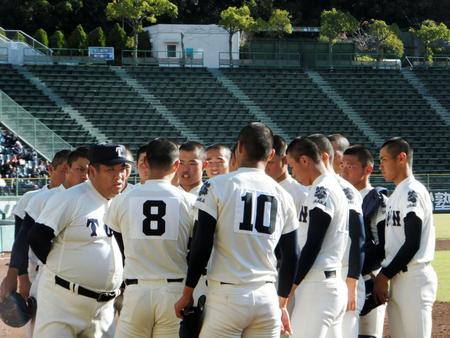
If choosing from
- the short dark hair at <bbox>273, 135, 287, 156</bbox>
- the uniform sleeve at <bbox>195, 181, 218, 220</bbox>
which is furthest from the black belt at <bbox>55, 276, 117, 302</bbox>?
the short dark hair at <bbox>273, 135, 287, 156</bbox>

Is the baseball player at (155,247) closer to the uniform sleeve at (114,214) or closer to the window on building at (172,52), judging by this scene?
the uniform sleeve at (114,214)

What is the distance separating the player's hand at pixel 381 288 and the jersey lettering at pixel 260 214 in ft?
6.34

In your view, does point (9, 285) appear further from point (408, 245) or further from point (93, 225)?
point (408, 245)

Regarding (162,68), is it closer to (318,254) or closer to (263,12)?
(263,12)

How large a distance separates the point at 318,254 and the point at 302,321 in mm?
507

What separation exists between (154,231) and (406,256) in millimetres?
2236

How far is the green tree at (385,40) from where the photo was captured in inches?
2164

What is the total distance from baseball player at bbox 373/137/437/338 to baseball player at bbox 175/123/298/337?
1.81 metres

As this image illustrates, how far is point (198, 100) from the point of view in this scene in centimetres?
4519

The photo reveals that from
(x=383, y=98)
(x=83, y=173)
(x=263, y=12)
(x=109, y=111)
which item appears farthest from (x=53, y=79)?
(x=83, y=173)

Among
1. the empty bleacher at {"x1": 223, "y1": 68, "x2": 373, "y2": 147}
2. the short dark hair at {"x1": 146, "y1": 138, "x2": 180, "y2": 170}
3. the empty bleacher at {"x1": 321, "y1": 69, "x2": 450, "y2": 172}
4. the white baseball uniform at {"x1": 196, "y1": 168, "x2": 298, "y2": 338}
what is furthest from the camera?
the empty bleacher at {"x1": 223, "y1": 68, "x2": 373, "y2": 147}

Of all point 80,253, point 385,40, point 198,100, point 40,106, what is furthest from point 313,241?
point 385,40

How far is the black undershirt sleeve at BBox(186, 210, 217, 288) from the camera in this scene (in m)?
6.56

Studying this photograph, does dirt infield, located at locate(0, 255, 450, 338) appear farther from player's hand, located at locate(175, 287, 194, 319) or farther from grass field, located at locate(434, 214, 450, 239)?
grass field, located at locate(434, 214, 450, 239)
